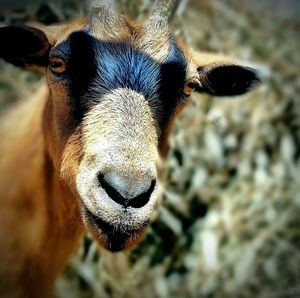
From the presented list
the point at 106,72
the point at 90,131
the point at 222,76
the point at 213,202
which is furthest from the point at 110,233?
the point at 213,202

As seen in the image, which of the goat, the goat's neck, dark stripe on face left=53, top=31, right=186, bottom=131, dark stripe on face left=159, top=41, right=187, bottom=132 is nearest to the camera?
the goat

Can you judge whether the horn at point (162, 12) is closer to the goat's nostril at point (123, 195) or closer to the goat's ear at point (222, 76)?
the goat's ear at point (222, 76)

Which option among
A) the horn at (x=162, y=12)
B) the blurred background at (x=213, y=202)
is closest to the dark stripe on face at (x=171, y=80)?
the horn at (x=162, y=12)

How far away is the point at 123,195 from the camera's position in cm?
320

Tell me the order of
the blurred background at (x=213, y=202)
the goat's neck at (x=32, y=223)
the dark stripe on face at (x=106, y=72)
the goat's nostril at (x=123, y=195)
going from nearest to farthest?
the goat's nostril at (x=123, y=195) → the dark stripe on face at (x=106, y=72) → the goat's neck at (x=32, y=223) → the blurred background at (x=213, y=202)

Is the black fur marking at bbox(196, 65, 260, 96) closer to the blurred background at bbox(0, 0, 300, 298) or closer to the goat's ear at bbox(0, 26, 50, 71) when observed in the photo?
the goat's ear at bbox(0, 26, 50, 71)

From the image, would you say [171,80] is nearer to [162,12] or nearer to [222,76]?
[162,12]

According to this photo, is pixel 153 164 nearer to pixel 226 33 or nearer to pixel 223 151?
pixel 223 151

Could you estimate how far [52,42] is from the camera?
3.81 metres

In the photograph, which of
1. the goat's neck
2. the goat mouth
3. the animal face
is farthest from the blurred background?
the goat mouth

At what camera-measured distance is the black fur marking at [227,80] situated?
168 inches

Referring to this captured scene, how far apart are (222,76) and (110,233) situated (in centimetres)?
149

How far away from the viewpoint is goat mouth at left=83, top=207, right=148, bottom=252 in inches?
131

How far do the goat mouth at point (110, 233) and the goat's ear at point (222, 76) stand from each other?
1071 mm
